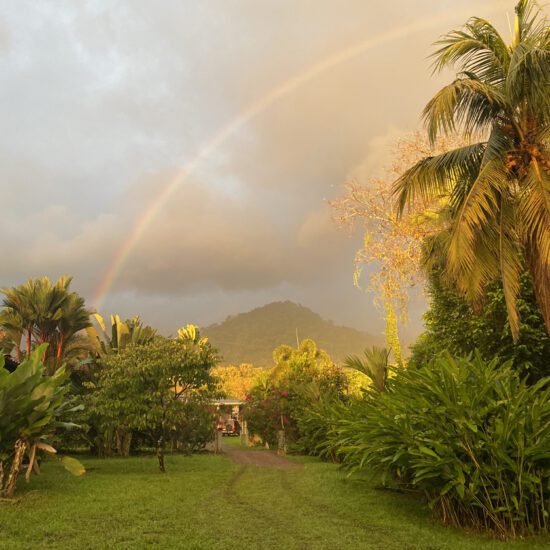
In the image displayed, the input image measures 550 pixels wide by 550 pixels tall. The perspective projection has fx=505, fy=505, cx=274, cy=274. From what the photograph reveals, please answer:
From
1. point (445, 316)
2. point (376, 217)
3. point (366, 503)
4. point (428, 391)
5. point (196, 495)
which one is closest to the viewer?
point (428, 391)

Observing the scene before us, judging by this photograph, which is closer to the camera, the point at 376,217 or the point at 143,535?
the point at 143,535

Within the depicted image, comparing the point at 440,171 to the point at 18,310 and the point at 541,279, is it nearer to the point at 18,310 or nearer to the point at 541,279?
the point at 541,279

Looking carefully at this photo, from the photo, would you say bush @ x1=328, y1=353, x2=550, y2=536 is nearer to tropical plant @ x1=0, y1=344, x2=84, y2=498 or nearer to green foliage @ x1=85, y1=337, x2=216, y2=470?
tropical plant @ x1=0, y1=344, x2=84, y2=498

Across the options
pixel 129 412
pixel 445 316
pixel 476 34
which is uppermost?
pixel 476 34

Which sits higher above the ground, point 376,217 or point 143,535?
point 376,217

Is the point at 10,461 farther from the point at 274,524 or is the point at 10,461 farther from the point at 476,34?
the point at 476,34

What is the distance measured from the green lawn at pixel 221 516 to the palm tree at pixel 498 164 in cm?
394

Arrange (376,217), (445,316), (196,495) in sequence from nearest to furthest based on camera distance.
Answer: (196,495) < (445,316) < (376,217)

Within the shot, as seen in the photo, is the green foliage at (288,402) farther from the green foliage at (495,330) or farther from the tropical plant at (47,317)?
the tropical plant at (47,317)

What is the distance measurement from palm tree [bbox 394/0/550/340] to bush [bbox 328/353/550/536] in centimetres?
253

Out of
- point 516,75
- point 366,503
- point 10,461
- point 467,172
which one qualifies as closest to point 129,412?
point 10,461

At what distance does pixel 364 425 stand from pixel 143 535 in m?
3.83

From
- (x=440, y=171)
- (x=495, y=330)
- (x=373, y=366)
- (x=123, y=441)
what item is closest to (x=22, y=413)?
(x=373, y=366)

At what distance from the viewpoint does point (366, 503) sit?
9.09 metres
